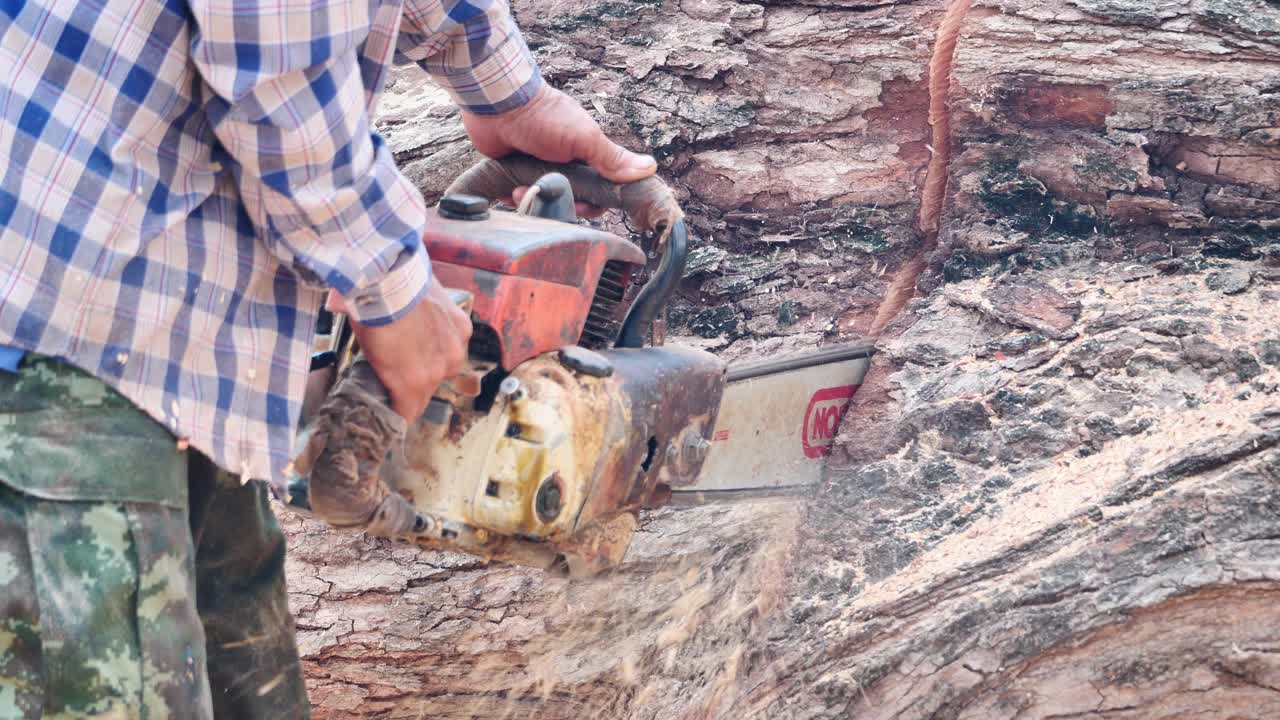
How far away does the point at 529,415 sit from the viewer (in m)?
1.83

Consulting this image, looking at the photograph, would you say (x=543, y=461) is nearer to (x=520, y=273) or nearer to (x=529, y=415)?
(x=529, y=415)

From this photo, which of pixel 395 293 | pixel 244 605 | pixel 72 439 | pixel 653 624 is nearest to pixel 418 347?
pixel 395 293

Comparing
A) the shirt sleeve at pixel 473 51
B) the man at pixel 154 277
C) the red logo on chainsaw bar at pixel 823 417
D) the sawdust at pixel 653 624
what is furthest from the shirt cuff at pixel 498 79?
the sawdust at pixel 653 624

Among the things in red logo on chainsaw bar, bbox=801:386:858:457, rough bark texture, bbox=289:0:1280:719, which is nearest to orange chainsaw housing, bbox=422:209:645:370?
red logo on chainsaw bar, bbox=801:386:858:457

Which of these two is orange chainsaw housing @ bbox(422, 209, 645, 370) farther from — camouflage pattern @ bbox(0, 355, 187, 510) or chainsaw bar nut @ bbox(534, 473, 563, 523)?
camouflage pattern @ bbox(0, 355, 187, 510)

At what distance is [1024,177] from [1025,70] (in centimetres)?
24

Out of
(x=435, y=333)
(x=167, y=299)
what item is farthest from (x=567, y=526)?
(x=167, y=299)

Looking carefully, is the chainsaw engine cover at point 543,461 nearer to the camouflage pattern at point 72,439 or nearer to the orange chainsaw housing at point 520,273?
the orange chainsaw housing at point 520,273

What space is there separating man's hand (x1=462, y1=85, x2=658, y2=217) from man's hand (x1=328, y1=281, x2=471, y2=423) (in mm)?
596

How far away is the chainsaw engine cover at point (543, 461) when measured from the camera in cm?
181

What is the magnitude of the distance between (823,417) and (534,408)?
100 centimetres

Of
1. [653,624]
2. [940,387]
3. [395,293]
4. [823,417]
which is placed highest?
[395,293]

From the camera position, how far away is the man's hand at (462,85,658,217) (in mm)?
2143

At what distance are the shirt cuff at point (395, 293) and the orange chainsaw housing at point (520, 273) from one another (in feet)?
0.89
